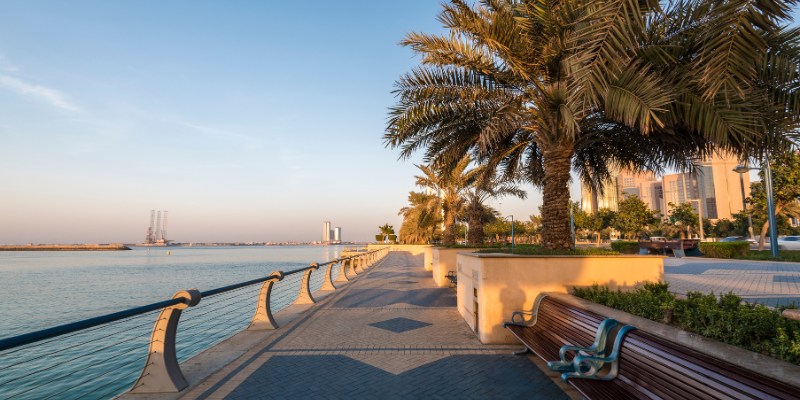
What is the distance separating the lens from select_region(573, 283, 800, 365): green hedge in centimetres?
302

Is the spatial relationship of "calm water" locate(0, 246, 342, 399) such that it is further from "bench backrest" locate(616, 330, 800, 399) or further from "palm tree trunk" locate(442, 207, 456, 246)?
"palm tree trunk" locate(442, 207, 456, 246)

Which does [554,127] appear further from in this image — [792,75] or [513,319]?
[513,319]

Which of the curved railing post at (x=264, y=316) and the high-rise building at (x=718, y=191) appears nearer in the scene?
the curved railing post at (x=264, y=316)

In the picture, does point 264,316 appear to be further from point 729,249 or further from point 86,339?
point 729,249

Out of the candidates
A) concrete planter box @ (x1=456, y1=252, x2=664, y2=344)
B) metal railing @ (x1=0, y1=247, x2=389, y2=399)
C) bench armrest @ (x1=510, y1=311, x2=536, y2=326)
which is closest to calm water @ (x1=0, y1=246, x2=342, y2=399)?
metal railing @ (x1=0, y1=247, x2=389, y2=399)

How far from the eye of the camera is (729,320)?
3.44 meters

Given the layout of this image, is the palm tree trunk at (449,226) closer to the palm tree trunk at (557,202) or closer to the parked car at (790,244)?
the palm tree trunk at (557,202)

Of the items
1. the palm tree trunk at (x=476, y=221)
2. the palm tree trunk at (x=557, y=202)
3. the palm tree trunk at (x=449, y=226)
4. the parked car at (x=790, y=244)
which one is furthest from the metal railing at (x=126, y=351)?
the parked car at (x=790, y=244)

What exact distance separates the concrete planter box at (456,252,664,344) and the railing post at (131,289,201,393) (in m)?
3.98

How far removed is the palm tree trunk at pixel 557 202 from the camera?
300 inches

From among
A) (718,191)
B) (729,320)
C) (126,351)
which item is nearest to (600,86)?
(729,320)

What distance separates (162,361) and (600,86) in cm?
588

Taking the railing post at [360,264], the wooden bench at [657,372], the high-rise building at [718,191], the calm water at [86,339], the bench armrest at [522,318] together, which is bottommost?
the calm water at [86,339]

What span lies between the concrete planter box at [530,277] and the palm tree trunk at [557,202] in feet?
4.70
